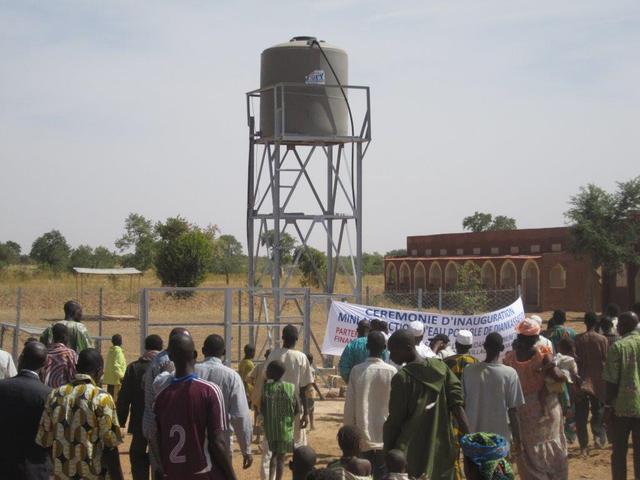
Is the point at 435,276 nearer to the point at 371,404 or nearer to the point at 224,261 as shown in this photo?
the point at 224,261

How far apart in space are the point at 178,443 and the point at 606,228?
36.4 m

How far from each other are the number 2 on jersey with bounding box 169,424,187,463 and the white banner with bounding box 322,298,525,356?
877 cm

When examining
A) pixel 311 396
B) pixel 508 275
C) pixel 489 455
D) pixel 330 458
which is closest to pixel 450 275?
pixel 508 275

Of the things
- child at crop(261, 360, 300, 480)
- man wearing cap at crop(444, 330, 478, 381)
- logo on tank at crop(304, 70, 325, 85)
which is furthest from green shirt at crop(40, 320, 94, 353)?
logo on tank at crop(304, 70, 325, 85)

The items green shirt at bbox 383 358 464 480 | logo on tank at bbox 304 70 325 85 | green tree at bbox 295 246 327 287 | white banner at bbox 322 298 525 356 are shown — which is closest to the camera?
green shirt at bbox 383 358 464 480

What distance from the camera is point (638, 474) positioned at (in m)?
9.55

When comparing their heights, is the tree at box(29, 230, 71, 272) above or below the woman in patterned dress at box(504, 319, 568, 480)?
above

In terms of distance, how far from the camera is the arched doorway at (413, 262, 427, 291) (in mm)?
52156

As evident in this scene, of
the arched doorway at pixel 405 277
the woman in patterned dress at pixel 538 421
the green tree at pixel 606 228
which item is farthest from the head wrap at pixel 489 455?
the arched doorway at pixel 405 277

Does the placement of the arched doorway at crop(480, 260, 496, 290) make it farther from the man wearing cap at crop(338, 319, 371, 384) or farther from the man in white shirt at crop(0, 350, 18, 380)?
the man in white shirt at crop(0, 350, 18, 380)

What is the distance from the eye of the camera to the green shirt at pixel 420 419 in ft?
22.2

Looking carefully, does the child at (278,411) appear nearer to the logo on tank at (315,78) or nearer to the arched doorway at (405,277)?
the logo on tank at (315,78)

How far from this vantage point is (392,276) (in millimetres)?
55344

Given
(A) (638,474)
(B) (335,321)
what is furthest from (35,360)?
(B) (335,321)
